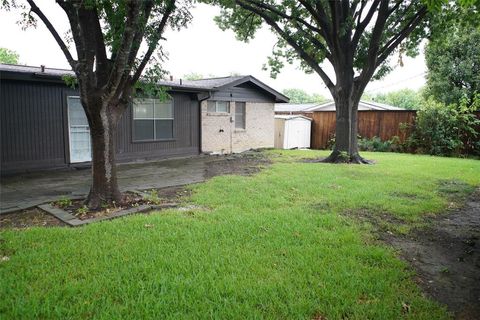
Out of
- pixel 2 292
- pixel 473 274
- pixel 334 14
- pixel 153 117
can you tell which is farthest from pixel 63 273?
pixel 334 14

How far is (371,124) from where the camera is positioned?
17203 mm

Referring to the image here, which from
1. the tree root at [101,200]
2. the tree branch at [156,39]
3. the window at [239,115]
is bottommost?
the tree root at [101,200]

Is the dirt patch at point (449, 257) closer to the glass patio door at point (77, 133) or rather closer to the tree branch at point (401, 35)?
the tree branch at point (401, 35)

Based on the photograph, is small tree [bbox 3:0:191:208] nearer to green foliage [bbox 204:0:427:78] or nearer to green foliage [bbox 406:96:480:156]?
green foliage [bbox 204:0:427:78]

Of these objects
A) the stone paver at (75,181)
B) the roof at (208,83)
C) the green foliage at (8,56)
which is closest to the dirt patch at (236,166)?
the stone paver at (75,181)

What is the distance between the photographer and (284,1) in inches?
468

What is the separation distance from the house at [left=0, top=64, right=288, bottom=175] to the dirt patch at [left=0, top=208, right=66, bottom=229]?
11.8ft

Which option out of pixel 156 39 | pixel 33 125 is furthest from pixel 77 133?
pixel 156 39

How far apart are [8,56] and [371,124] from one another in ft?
131

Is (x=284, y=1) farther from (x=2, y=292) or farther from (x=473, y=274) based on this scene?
(x=2, y=292)

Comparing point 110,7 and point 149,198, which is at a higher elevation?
point 110,7

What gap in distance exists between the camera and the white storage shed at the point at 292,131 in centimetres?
1784

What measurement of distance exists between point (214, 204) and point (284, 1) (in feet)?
29.4

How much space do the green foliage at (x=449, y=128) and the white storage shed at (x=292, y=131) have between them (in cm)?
568
